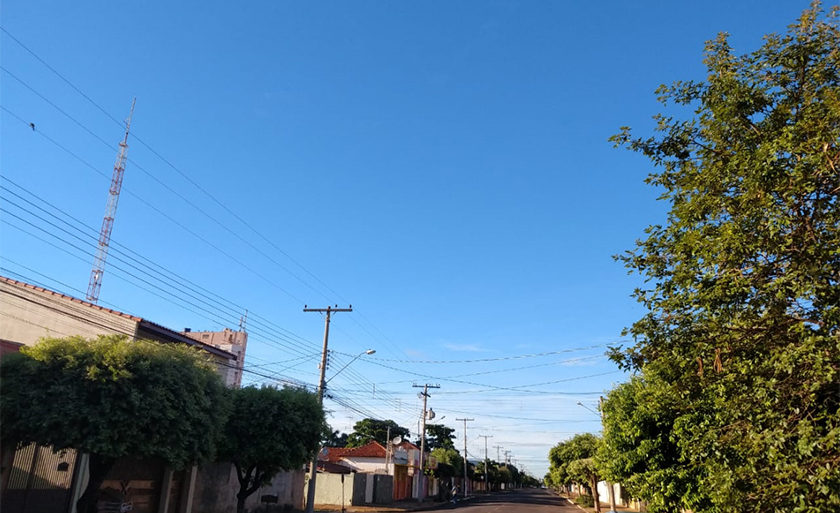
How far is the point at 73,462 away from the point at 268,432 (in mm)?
5847

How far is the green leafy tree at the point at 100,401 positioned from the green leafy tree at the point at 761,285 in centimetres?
1104

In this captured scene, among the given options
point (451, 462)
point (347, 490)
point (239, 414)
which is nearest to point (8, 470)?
point (239, 414)

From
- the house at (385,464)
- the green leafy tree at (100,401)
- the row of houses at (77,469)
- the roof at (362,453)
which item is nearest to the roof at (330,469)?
the house at (385,464)

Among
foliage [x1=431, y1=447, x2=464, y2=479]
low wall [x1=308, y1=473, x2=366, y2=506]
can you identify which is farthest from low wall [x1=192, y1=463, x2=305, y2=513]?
foliage [x1=431, y1=447, x2=464, y2=479]

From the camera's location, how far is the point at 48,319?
21.8 metres

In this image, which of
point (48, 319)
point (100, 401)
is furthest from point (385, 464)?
point (100, 401)

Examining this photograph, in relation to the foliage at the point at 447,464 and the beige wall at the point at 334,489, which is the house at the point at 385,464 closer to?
the foliage at the point at 447,464

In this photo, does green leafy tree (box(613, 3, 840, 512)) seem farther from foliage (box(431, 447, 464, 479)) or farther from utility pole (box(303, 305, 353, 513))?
foliage (box(431, 447, 464, 479))

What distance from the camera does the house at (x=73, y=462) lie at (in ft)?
52.2

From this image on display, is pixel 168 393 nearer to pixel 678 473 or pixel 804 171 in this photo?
pixel 678 473

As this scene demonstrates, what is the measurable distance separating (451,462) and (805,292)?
70027mm

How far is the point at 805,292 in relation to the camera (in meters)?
6.09

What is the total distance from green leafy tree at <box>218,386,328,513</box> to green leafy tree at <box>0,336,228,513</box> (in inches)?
202

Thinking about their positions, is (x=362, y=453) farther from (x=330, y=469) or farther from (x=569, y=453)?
(x=569, y=453)
